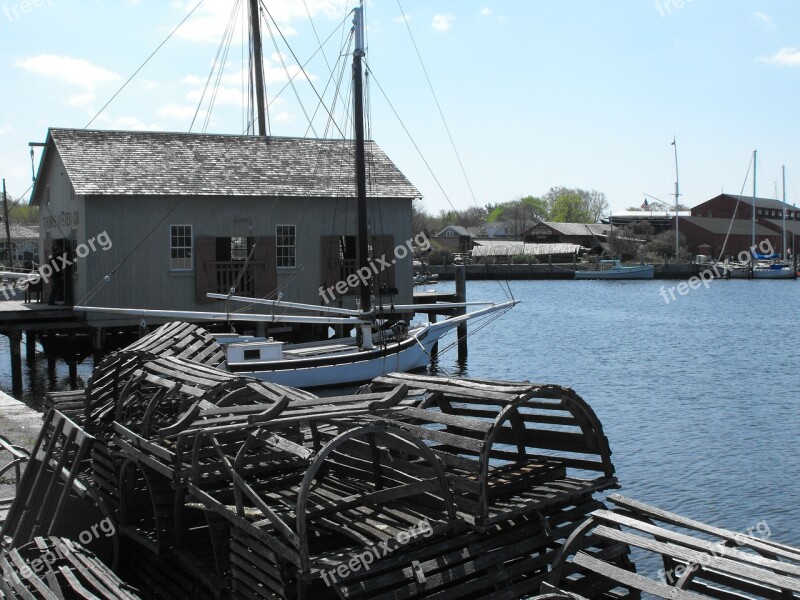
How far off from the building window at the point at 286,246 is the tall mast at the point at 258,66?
8.22m

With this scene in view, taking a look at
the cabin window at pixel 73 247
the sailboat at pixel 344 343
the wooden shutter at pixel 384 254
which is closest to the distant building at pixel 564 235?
the wooden shutter at pixel 384 254

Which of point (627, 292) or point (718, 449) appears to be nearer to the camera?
point (718, 449)

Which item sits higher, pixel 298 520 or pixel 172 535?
pixel 298 520

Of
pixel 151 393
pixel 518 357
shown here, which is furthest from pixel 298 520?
pixel 518 357

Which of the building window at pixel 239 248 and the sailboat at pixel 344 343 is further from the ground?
the building window at pixel 239 248

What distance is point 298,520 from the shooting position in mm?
7164

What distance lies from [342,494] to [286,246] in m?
24.2

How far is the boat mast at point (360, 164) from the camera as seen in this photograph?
27844 millimetres

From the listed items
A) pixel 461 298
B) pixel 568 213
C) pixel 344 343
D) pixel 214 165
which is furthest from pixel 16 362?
pixel 568 213

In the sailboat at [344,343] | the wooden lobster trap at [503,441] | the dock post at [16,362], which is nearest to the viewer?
the wooden lobster trap at [503,441]

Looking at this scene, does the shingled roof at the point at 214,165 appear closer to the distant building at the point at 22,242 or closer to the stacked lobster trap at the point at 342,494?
the stacked lobster trap at the point at 342,494

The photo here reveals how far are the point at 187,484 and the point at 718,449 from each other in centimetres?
1625

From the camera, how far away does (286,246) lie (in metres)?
32.4

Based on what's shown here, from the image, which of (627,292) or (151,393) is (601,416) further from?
(627,292)
